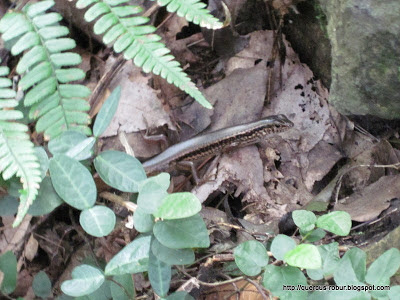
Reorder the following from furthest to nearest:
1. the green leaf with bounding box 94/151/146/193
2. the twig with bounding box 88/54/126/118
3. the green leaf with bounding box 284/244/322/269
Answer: the twig with bounding box 88/54/126/118 < the green leaf with bounding box 94/151/146/193 < the green leaf with bounding box 284/244/322/269

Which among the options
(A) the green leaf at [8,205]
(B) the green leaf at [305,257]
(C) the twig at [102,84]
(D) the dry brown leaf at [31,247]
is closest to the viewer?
(B) the green leaf at [305,257]

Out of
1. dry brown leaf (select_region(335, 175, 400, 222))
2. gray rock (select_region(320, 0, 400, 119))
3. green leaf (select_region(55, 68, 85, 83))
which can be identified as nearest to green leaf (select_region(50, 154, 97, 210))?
green leaf (select_region(55, 68, 85, 83))

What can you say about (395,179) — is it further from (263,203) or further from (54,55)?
(54,55)

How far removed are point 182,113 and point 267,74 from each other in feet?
2.33

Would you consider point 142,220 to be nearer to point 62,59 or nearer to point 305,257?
point 305,257

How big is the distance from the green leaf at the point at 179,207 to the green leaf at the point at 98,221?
27 cm

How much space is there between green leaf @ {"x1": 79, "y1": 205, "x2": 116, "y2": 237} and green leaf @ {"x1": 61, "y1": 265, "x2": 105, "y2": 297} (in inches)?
5.9

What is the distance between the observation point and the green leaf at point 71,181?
6.65 ft

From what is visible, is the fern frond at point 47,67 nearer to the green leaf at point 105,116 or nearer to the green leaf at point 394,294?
the green leaf at point 105,116

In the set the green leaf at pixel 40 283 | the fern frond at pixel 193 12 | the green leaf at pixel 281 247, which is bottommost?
the green leaf at pixel 40 283

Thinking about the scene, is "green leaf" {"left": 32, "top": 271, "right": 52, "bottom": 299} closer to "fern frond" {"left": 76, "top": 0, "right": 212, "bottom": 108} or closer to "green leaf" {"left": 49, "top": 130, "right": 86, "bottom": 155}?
"green leaf" {"left": 49, "top": 130, "right": 86, "bottom": 155}

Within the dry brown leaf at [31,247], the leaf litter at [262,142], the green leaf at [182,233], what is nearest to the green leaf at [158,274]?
the green leaf at [182,233]

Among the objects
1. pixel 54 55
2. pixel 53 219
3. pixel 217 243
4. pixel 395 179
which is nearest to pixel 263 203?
pixel 217 243

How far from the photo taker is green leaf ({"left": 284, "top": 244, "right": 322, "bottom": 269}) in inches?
66.4
